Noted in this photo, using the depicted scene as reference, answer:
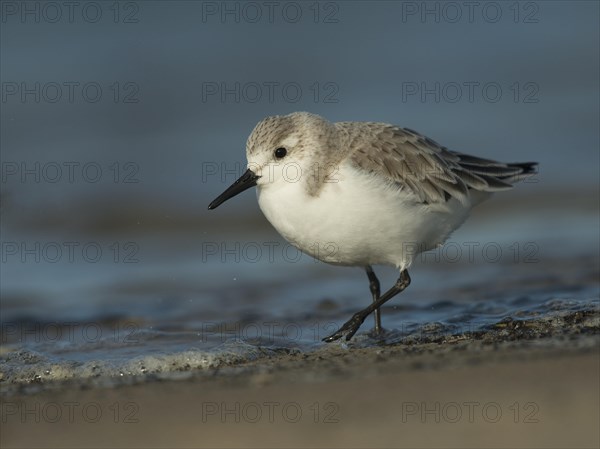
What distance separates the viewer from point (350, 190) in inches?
262

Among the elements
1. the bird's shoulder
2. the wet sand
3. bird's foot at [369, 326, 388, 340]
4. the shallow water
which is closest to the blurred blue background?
the shallow water

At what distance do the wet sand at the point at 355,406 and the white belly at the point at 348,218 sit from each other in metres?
1.06

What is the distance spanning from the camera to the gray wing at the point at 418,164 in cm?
702

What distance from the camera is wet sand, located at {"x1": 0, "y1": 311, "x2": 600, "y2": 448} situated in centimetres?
463

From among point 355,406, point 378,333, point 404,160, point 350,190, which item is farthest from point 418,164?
point 355,406

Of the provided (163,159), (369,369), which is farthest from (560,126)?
(369,369)

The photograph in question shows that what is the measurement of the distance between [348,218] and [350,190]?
187 mm

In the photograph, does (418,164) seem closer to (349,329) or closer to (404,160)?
(404,160)

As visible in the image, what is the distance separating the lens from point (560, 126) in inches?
495

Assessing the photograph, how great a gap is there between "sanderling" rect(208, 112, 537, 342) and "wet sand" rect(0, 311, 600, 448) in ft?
3.60

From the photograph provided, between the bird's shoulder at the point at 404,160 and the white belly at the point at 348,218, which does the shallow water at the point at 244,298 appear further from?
the bird's shoulder at the point at 404,160

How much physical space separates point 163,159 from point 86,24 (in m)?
4.42

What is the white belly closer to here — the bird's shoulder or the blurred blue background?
the bird's shoulder

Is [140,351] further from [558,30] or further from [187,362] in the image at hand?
[558,30]
